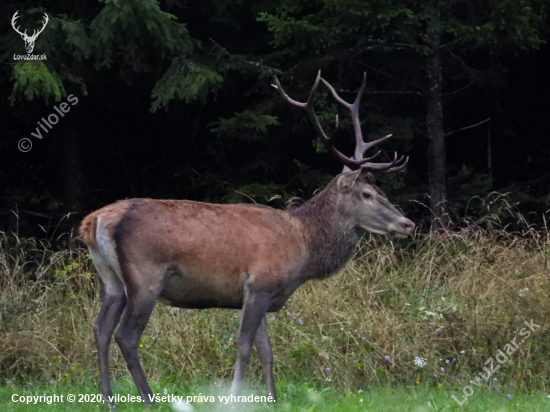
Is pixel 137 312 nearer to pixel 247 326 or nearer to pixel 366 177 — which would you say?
pixel 247 326

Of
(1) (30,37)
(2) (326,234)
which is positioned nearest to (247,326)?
(2) (326,234)

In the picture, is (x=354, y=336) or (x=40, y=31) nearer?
(x=354, y=336)

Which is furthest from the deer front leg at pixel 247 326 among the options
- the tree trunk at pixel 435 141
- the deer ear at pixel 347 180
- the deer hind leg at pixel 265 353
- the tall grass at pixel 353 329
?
the tree trunk at pixel 435 141

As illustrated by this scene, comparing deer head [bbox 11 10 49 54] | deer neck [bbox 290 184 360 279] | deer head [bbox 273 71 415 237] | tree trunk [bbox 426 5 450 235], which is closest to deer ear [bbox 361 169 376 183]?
deer head [bbox 273 71 415 237]

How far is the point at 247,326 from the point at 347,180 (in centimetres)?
149

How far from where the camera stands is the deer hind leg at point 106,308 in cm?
642

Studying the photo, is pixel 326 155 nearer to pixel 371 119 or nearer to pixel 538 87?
pixel 371 119

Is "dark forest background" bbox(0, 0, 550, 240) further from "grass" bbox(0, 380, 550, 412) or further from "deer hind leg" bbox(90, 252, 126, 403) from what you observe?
"deer hind leg" bbox(90, 252, 126, 403)

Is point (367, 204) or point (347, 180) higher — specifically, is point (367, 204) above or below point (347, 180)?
below

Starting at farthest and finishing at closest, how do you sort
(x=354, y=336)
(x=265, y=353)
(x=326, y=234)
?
(x=354, y=336)
(x=326, y=234)
(x=265, y=353)

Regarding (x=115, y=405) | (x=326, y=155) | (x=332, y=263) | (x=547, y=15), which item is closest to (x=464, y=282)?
(x=332, y=263)

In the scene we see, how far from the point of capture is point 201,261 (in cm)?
640

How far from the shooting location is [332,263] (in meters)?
6.99

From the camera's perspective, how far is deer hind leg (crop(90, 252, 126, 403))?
253 inches
